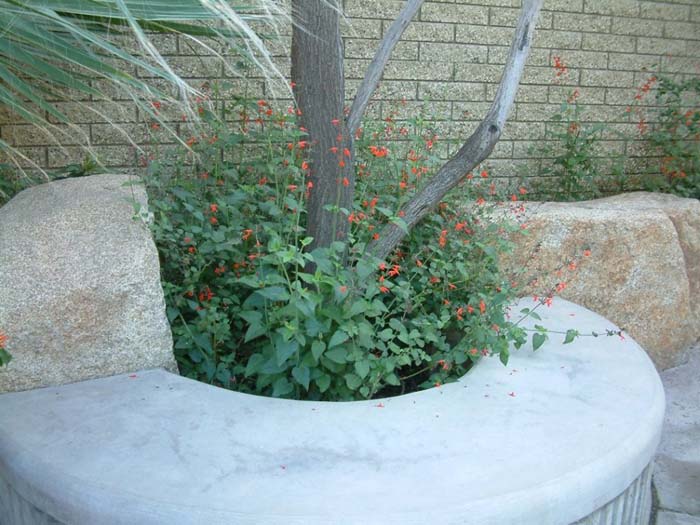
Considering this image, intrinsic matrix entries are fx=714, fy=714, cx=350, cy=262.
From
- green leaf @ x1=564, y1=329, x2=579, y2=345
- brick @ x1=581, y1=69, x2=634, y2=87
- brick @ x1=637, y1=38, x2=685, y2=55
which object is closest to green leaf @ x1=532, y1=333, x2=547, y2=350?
green leaf @ x1=564, y1=329, x2=579, y2=345

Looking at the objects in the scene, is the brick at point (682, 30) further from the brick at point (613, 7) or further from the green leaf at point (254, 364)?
the green leaf at point (254, 364)

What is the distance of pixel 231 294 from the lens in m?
2.88

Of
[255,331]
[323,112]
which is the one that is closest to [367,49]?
[323,112]

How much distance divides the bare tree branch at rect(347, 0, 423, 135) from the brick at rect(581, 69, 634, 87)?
282 centimetres

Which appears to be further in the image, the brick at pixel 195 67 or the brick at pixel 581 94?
the brick at pixel 581 94

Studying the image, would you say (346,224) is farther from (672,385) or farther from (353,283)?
(672,385)

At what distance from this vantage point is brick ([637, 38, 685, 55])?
5500 mm

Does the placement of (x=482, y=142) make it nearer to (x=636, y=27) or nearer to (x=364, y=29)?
(x=364, y=29)

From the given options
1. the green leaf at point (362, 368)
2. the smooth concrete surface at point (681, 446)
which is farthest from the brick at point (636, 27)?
the green leaf at point (362, 368)

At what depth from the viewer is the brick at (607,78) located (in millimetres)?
5324

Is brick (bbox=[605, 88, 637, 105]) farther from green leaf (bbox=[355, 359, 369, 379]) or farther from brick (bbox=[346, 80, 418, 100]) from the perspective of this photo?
green leaf (bbox=[355, 359, 369, 379])

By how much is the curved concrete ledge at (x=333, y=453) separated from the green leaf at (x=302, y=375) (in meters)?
0.10

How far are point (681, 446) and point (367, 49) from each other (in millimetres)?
2931

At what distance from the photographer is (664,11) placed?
5539 millimetres
